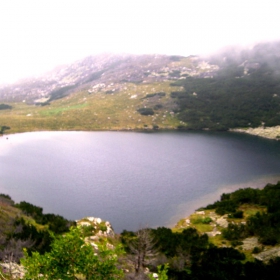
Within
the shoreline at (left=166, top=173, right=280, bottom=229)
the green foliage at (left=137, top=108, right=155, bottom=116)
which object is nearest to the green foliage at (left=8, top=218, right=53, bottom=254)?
the shoreline at (left=166, top=173, right=280, bottom=229)

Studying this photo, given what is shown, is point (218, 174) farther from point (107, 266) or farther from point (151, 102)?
point (151, 102)

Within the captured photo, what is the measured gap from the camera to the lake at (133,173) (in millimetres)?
48250

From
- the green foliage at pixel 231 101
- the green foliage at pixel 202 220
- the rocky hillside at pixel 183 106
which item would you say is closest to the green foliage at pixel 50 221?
the green foliage at pixel 202 220

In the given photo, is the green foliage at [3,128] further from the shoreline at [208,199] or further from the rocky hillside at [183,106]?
the shoreline at [208,199]

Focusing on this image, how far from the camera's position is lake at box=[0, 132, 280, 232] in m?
48.2

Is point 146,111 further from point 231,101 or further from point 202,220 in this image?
point 202,220

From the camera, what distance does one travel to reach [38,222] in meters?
30.4

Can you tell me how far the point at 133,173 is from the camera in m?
67.2

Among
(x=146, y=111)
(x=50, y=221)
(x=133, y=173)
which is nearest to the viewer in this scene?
(x=50, y=221)

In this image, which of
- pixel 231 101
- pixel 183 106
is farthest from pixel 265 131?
pixel 183 106

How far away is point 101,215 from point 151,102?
12561 cm

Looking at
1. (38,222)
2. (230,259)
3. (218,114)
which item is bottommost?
(38,222)

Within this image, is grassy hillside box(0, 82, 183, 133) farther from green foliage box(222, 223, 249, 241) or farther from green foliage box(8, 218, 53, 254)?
green foliage box(8, 218, 53, 254)

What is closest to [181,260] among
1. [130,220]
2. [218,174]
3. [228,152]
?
[130,220]
